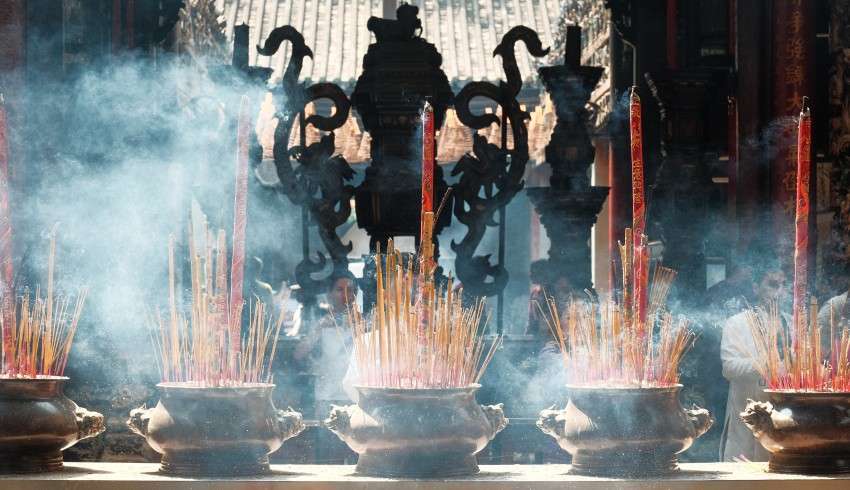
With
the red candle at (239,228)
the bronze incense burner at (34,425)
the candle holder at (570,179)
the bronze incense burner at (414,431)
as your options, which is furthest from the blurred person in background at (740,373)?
the bronze incense burner at (34,425)

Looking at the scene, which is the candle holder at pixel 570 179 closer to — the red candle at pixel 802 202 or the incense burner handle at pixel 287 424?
the red candle at pixel 802 202

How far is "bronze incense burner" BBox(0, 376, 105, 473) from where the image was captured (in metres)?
1.93

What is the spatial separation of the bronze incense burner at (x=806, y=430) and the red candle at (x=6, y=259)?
44.2 inches

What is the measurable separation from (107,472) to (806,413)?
1.03 m

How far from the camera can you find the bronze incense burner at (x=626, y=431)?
191 cm

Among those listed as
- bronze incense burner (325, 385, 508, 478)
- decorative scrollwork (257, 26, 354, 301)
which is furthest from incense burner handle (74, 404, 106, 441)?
decorative scrollwork (257, 26, 354, 301)

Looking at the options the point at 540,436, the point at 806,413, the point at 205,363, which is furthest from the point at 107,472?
the point at 540,436

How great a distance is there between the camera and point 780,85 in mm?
4543

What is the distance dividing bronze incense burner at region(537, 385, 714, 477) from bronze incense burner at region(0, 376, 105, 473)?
0.75 m

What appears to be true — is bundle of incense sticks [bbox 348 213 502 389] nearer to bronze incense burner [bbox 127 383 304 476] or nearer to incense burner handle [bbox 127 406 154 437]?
bronze incense burner [bbox 127 383 304 476]

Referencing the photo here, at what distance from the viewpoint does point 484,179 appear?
480 centimetres

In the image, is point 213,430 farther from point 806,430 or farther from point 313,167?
point 313,167

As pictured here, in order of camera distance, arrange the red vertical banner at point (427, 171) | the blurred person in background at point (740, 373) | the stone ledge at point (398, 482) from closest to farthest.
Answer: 1. the stone ledge at point (398, 482)
2. the red vertical banner at point (427, 171)
3. the blurred person in background at point (740, 373)

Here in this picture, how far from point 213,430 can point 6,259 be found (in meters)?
0.43
